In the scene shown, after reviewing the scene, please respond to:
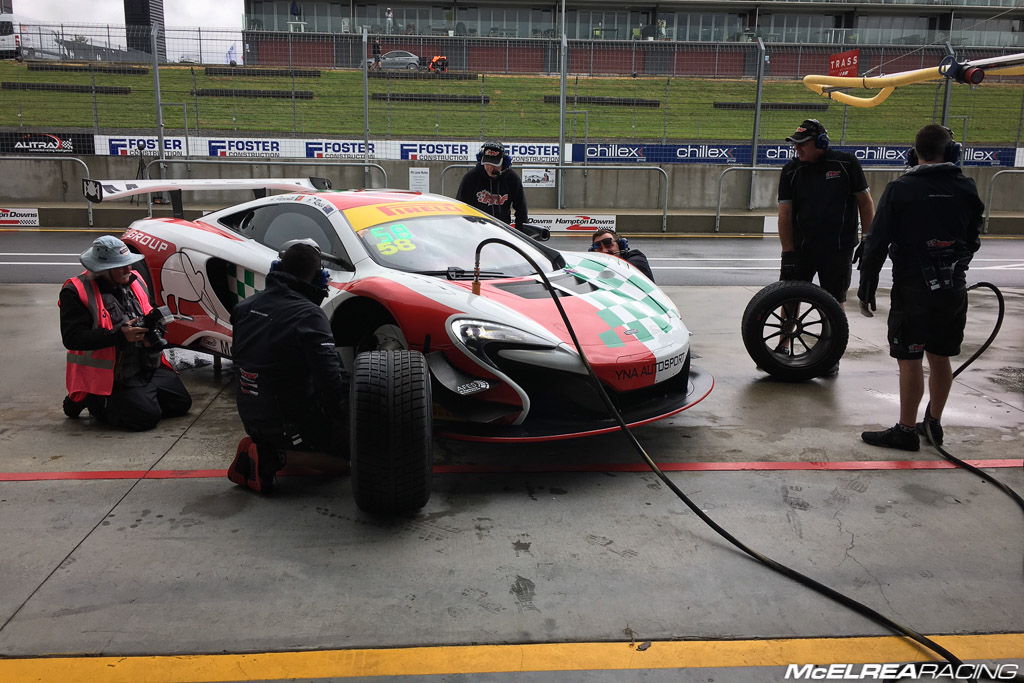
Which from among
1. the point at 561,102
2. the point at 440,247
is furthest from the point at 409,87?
the point at 440,247

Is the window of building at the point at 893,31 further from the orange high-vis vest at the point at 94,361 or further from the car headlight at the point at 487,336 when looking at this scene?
the orange high-vis vest at the point at 94,361

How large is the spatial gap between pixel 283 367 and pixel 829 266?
397 cm

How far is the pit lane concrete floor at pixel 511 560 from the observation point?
101 inches

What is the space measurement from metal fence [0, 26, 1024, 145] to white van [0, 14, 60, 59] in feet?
0.22

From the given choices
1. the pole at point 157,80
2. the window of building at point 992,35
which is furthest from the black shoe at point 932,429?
the window of building at point 992,35

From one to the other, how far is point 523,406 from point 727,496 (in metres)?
1.03

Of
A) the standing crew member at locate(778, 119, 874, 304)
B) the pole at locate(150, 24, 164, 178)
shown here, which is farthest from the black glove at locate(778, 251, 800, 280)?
the pole at locate(150, 24, 164, 178)

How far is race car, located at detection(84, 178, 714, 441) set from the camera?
12.6ft

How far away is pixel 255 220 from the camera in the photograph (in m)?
5.33

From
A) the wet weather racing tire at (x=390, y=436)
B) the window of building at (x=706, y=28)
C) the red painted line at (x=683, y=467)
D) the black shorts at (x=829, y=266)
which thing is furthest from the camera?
the window of building at (x=706, y=28)

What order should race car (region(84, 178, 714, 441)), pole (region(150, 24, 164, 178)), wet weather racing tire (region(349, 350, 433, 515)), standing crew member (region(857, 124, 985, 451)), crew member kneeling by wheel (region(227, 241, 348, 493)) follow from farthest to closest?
pole (region(150, 24, 164, 178))
standing crew member (region(857, 124, 985, 451))
race car (region(84, 178, 714, 441))
crew member kneeling by wheel (region(227, 241, 348, 493))
wet weather racing tire (region(349, 350, 433, 515))

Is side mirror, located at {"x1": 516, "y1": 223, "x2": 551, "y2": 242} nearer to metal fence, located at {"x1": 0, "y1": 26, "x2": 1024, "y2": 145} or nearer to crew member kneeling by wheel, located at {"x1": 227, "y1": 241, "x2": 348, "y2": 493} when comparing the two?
crew member kneeling by wheel, located at {"x1": 227, "y1": 241, "x2": 348, "y2": 493}

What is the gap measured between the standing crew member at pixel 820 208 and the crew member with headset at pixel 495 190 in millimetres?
2289

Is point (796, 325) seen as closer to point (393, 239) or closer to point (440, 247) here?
point (440, 247)
